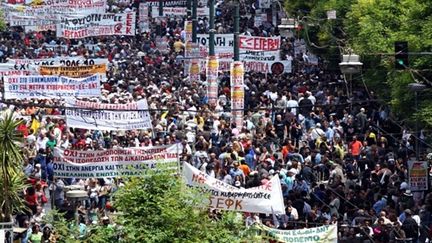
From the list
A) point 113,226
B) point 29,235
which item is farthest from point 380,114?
point 113,226

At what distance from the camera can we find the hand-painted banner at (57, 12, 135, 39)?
61188 millimetres

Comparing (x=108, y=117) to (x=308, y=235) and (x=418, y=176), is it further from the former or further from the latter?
(x=308, y=235)

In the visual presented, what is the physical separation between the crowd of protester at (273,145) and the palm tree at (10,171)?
560mm

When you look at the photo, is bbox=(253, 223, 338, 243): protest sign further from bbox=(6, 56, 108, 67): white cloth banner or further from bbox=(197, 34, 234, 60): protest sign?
bbox=(197, 34, 234, 60): protest sign

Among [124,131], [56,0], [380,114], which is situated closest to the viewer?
[124,131]

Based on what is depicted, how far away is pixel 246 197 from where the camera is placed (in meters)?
31.3

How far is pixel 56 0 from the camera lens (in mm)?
67312

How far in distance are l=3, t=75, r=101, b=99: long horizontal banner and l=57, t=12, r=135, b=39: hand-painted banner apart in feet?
50.0

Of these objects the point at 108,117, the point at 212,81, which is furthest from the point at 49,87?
the point at 212,81

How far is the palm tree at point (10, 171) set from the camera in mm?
33031

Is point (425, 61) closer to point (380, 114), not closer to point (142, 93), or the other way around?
point (380, 114)

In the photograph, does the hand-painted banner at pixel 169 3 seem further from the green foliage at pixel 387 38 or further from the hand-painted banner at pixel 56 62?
the hand-painted banner at pixel 56 62

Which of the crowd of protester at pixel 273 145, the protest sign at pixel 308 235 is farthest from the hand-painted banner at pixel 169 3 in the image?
the protest sign at pixel 308 235

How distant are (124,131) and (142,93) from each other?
28.5ft
